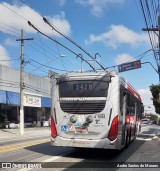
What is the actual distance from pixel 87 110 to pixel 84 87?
891 mm

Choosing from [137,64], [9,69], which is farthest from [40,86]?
[137,64]

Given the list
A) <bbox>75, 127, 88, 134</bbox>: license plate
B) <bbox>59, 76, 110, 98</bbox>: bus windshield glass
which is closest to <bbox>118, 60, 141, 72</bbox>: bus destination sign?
<bbox>59, 76, 110, 98</bbox>: bus windshield glass

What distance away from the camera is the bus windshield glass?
1405 centimetres

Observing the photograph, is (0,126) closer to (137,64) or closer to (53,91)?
(137,64)

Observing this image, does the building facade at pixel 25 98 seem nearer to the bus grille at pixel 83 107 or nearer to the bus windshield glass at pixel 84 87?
the bus windshield glass at pixel 84 87

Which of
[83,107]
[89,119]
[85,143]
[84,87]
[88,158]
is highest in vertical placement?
[84,87]

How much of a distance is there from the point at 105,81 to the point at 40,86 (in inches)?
1871

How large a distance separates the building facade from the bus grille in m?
31.6

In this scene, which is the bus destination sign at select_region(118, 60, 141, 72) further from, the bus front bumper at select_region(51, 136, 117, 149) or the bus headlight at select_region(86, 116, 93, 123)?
the bus front bumper at select_region(51, 136, 117, 149)

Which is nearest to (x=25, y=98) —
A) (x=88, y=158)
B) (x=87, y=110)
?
(x=88, y=158)

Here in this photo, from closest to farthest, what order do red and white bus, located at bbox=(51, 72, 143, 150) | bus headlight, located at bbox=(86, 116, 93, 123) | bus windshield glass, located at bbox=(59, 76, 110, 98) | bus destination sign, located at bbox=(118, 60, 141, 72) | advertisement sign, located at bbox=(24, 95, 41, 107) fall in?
1. red and white bus, located at bbox=(51, 72, 143, 150)
2. bus headlight, located at bbox=(86, 116, 93, 123)
3. bus windshield glass, located at bbox=(59, 76, 110, 98)
4. bus destination sign, located at bbox=(118, 60, 141, 72)
5. advertisement sign, located at bbox=(24, 95, 41, 107)

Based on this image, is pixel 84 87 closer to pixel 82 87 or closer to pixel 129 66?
pixel 82 87

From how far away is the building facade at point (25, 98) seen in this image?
156 feet

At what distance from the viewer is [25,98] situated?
166 ft
